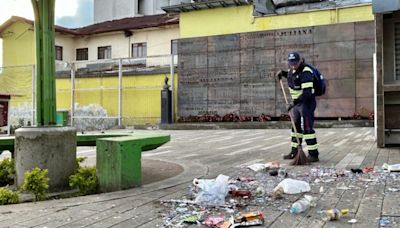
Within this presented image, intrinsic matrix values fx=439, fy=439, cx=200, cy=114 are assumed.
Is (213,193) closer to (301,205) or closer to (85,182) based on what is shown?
(301,205)

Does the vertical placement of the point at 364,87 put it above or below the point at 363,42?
below

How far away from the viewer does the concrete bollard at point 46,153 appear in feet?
17.3

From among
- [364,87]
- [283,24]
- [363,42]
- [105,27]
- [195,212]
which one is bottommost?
[195,212]

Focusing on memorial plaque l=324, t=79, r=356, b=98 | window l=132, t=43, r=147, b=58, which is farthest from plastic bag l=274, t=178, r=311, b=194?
window l=132, t=43, r=147, b=58

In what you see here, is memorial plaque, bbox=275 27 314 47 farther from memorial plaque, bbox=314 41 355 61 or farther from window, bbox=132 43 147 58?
window, bbox=132 43 147 58

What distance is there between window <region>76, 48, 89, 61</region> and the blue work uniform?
28.5 metres

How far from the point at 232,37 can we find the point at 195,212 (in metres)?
18.6

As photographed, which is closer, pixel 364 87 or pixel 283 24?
pixel 364 87

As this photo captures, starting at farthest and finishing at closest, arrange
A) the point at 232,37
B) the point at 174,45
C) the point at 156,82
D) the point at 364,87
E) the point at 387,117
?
the point at 174,45
the point at 156,82
the point at 232,37
the point at 364,87
the point at 387,117

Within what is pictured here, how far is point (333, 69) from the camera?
19.6 meters

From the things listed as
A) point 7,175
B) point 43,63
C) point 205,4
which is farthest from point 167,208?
point 205,4

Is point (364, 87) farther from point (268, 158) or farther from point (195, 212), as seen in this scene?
point (195, 212)

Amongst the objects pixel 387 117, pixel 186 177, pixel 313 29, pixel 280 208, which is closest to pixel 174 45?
pixel 313 29

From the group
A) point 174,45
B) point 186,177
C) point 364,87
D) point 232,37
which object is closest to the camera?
point 186,177
